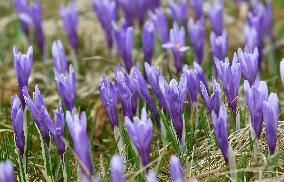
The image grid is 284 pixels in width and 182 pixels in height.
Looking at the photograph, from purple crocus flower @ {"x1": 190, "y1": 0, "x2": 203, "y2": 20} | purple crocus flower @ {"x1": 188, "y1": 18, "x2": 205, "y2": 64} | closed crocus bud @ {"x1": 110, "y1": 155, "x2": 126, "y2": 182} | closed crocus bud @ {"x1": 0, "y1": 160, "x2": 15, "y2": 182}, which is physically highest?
purple crocus flower @ {"x1": 190, "y1": 0, "x2": 203, "y2": 20}

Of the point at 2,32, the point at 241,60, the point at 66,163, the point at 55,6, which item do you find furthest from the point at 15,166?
the point at 55,6

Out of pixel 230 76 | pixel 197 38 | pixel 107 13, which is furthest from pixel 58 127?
pixel 107 13

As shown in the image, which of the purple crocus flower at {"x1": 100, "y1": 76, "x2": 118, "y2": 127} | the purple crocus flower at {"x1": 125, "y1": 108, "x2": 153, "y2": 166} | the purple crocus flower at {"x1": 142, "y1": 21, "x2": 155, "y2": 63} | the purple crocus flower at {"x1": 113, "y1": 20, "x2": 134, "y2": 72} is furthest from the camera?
the purple crocus flower at {"x1": 142, "y1": 21, "x2": 155, "y2": 63}

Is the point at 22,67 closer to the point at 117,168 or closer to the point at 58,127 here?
the point at 58,127

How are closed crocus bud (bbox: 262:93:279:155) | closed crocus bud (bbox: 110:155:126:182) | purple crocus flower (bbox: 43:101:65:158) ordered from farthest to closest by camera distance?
purple crocus flower (bbox: 43:101:65:158) < closed crocus bud (bbox: 262:93:279:155) < closed crocus bud (bbox: 110:155:126:182)

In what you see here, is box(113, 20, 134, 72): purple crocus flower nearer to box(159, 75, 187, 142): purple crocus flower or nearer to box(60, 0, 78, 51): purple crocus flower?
box(60, 0, 78, 51): purple crocus flower

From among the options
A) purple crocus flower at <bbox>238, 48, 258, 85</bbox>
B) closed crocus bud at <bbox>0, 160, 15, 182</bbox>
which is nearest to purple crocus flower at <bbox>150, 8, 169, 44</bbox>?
purple crocus flower at <bbox>238, 48, 258, 85</bbox>
